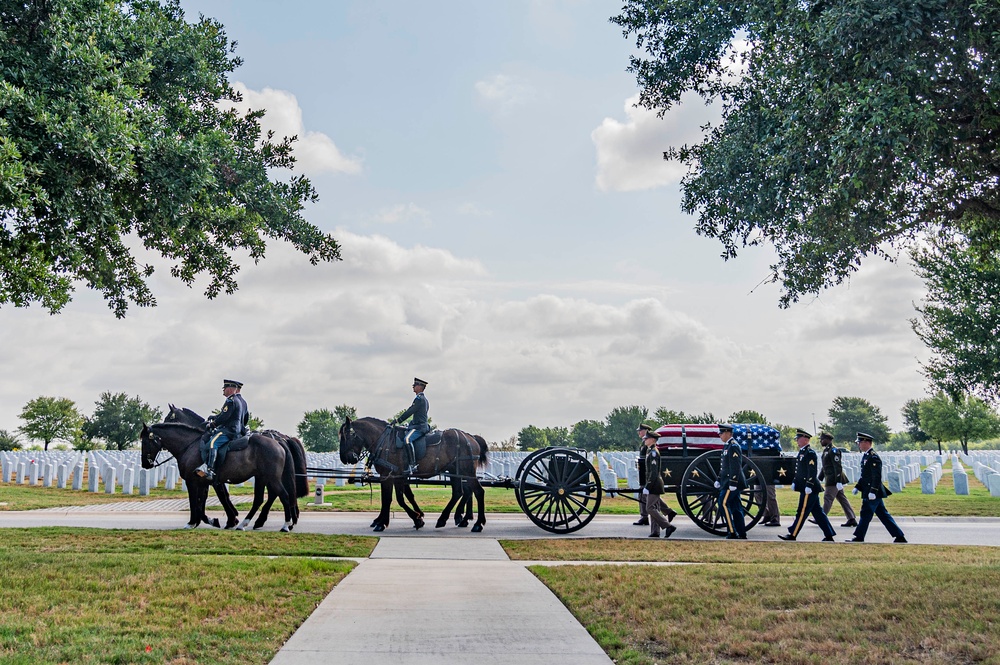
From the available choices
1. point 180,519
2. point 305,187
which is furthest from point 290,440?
point 305,187

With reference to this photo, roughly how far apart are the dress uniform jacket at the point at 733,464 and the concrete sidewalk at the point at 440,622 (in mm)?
4916

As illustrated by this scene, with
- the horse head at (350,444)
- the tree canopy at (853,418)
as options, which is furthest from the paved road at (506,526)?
the tree canopy at (853,418)

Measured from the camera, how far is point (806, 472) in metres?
14.2

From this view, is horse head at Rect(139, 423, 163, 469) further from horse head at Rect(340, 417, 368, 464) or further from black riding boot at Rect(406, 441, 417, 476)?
black riding boot at Rect(406, 441, 417, 476)

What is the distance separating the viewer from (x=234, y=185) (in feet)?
44.8

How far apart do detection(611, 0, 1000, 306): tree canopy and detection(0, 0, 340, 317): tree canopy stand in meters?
7.30

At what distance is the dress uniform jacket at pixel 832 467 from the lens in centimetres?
1504

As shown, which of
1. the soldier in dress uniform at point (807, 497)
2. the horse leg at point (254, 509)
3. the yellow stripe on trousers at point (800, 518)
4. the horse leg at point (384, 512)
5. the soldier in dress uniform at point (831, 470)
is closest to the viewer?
the soldier in dress uniform at point (807, 497)

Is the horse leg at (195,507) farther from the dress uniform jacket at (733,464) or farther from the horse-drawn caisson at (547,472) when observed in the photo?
the dress uniform jacket at (733,464)

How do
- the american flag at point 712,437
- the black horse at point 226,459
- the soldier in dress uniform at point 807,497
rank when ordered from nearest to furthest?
the black horse at point 226,459 < the soldier in dress uniform at point 807,497 < the american flag at point 712,437

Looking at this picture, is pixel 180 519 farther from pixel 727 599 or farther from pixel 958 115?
pixel 958 115

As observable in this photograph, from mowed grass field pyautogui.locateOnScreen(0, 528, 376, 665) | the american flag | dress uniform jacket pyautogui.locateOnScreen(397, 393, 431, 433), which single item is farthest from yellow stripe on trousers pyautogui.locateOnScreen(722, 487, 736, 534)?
mowed grass field pyautogui.locateOnScreen(0, 528, 376, 665)

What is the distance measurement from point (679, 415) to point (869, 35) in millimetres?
37351

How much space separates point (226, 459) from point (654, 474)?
7.61 meters
